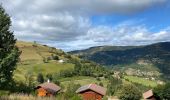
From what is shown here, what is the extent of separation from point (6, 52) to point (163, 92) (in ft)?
304

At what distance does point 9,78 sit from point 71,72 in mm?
161095

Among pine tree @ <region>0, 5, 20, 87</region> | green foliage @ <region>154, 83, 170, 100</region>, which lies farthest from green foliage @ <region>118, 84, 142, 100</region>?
pine tree @ <region>0, 5, 20, 87</region>

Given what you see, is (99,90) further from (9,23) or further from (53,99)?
(53,99)

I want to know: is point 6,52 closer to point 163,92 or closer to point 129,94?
point 129,94

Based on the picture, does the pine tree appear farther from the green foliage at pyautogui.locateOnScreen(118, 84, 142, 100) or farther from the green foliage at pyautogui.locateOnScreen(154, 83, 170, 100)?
the green foliage at pyautogui.locateOnScreen(154, 83, 170, 100)

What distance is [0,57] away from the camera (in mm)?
28859

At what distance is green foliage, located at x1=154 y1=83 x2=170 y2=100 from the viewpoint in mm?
112581

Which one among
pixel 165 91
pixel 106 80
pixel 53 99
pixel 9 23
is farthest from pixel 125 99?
pixel 106 80

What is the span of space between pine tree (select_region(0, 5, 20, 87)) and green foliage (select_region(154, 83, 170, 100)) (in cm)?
8899

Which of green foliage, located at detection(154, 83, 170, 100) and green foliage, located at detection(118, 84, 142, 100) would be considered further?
green foliage, located at detection(154, 83, 170, 100)

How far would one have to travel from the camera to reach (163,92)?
11506 cm

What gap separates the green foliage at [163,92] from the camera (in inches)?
4432

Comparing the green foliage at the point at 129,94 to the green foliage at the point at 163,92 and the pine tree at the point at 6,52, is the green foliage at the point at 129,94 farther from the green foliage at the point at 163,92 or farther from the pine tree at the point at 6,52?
the pine tree at the point at 6,52

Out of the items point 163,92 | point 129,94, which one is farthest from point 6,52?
point 163,92
